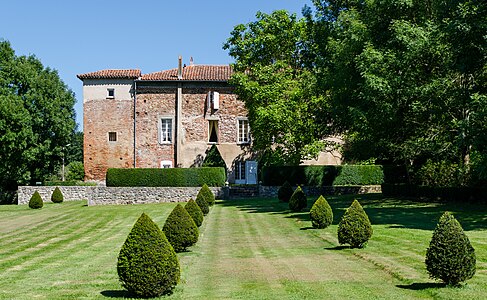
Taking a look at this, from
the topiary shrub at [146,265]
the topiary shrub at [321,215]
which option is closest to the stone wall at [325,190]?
the topiary shrub at [321,215]

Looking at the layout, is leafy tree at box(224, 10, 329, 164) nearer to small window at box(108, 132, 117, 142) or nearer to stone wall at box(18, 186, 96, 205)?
small window at box(108, 132, 117, 142)

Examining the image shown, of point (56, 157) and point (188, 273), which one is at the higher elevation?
point (56, 157)

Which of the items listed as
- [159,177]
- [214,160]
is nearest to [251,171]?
[214,160]

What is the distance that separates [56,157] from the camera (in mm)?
46688

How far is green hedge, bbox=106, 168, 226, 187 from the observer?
37.9 m

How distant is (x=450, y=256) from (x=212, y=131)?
36.7 m

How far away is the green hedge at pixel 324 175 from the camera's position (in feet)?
122

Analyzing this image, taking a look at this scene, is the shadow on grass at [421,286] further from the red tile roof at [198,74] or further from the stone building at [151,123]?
the red tile roof at [198,74]

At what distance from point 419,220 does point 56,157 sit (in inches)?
1371

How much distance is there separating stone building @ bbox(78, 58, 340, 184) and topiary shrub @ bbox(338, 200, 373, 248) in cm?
2969

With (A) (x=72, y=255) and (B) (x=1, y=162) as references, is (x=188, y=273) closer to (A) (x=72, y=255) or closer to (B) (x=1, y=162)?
(A) (x=72, y=255)

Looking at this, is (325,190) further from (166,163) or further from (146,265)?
(146,265)

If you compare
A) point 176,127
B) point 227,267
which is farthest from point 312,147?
point 227,267

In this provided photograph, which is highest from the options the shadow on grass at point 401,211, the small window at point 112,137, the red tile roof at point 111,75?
the red tile roof at point 111,75
